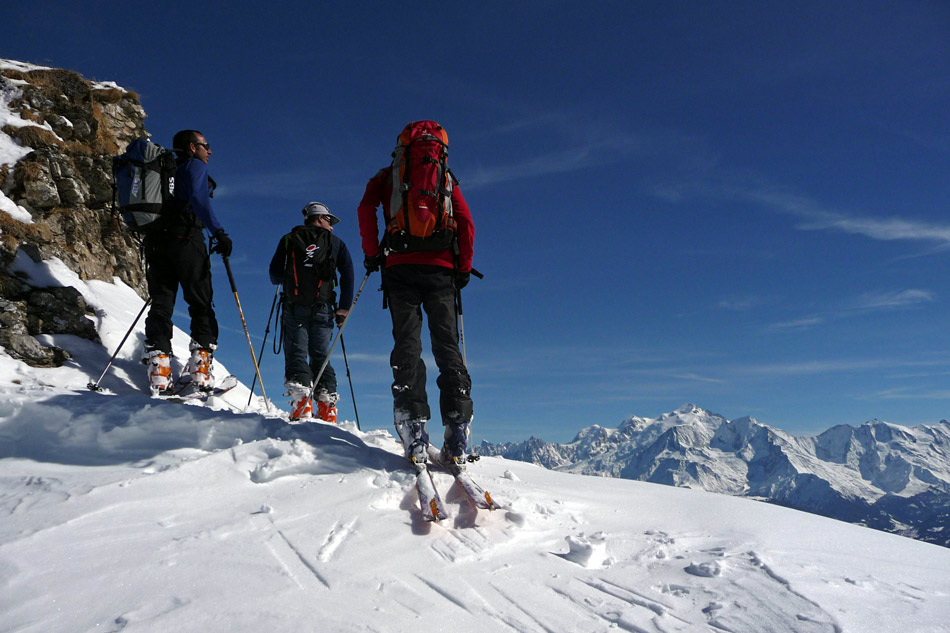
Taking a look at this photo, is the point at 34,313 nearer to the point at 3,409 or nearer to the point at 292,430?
the point at 3,409

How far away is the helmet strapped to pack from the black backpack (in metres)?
3.00

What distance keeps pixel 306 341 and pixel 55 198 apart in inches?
291

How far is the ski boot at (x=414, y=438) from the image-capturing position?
15.0ft

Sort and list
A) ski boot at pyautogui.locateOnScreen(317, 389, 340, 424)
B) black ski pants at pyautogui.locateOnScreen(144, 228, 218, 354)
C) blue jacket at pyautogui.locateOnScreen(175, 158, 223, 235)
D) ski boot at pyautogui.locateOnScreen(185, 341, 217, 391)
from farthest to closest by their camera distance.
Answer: ski boot at pyautogui.locateOnScreen(317, 389, 340, 424), ski boot at pyautogui.locateOnScreen(185, 341, 217, 391), black ski pants at pyautogui.locateOnScreen(144, 228, 218, 354), blue jacket at pyautogui.locateOnScreen(175, 158, 223, 235)

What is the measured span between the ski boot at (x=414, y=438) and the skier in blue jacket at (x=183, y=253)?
3.53 meters

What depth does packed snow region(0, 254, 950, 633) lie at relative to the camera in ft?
8.61

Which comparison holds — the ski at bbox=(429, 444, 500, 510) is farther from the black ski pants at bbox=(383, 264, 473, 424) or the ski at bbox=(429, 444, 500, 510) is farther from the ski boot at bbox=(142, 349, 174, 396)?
the ski boot at bbox=(142, 349, 174, 396)

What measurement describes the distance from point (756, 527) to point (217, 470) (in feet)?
13.9

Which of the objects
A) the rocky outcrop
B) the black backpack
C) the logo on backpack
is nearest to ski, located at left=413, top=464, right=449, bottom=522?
the black backpack

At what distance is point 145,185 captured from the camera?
260 inches

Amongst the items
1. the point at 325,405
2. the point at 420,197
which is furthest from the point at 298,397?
the point at 420,197

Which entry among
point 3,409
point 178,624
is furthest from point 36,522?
point 3,409

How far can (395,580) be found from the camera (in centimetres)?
301

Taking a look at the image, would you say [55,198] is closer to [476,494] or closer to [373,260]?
[373,260]
